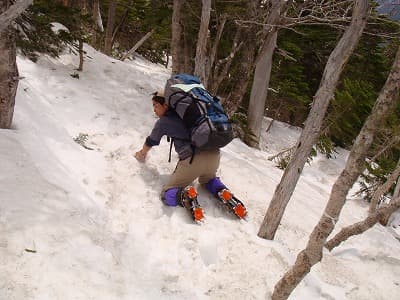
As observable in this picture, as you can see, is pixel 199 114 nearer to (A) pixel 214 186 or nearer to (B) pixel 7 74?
(A) pixel 214 186

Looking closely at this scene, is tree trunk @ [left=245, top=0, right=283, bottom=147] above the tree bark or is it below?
below

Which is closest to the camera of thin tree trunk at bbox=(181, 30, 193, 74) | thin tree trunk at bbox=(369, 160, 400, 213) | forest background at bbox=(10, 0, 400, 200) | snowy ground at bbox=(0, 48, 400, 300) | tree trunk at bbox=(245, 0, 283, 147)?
snowy ground at bbox=(0, 48, 400, 300)

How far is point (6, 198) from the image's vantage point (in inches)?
128

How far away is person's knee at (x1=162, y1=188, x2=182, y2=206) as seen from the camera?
4.49 m

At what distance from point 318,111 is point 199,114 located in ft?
4.74

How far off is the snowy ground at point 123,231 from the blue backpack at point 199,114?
981 millimetres

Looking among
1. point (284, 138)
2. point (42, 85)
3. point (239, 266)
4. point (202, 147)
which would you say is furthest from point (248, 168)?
point (284, 138)

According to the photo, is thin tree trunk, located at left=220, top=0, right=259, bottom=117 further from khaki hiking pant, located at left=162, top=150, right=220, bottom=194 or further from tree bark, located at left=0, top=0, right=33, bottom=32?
tree bark, located at left=0, top=0, right=33, bottom=32

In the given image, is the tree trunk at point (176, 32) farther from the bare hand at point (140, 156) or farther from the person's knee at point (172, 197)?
the person's knee at point (172, 197)

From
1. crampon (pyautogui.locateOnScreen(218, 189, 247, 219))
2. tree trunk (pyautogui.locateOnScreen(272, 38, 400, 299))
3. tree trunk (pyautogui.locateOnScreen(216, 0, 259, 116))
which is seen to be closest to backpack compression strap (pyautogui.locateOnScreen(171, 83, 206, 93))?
crampon (pyautogui.locateOnScreen(218, 189, 247, 219))

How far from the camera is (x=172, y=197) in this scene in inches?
177

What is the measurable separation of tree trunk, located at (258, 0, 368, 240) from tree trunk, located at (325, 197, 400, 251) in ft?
3.44

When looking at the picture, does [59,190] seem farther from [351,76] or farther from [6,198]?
[351,76]

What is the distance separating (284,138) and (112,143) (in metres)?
10.3
